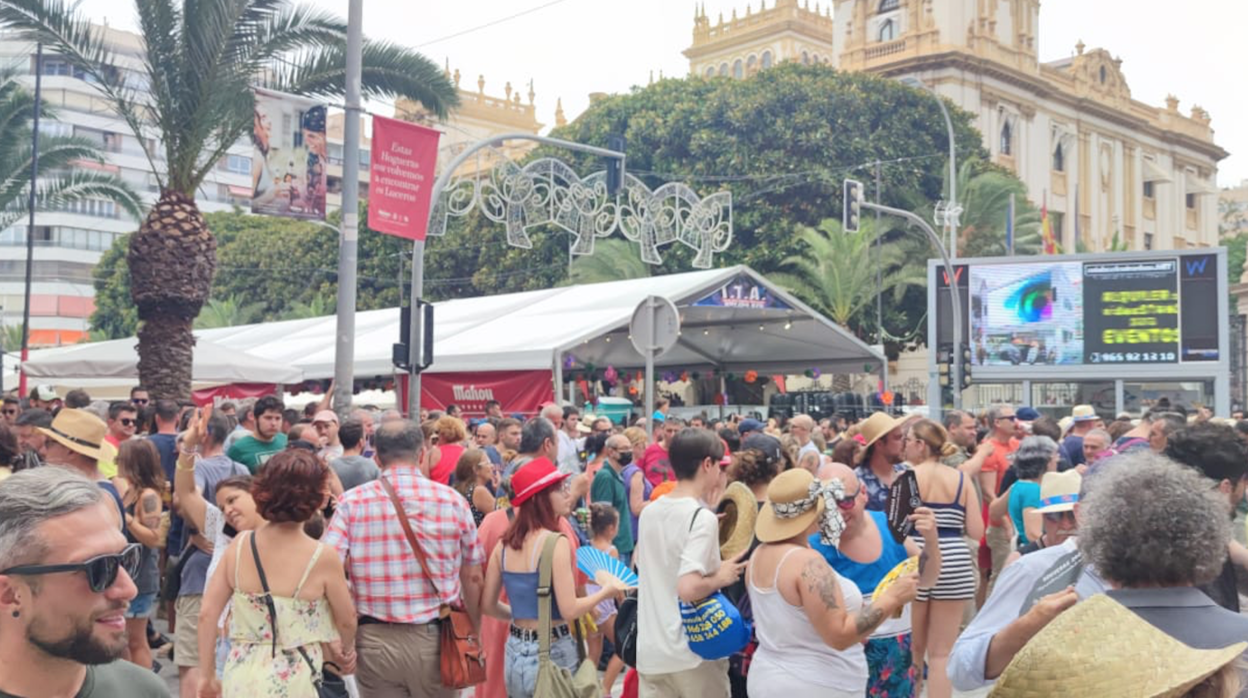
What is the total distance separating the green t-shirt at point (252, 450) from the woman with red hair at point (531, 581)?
146 inches

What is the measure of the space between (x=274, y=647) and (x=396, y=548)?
0.86 meters

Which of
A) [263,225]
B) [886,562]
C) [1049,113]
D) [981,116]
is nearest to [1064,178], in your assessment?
[1049,113]

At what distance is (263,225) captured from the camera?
221 feet

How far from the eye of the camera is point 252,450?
9031mm

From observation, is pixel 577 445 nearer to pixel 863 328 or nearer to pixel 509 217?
pixel 509 217

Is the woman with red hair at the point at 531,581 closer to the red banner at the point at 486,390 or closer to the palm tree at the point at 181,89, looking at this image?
the palm tree at the point at 181,89

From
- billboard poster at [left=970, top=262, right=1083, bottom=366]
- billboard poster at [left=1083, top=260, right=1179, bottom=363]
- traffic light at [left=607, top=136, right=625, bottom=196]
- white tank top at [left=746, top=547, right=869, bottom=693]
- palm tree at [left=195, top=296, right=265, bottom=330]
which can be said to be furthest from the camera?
palm tree at [left=195, top=296, right=265, bottom=330]

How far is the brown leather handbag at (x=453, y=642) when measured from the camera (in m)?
5.54

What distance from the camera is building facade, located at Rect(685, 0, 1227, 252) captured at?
59.0 metres

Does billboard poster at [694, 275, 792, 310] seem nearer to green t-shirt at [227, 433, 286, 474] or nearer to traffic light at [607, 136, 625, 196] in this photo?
traffic light at [607, 136, 625, 196]

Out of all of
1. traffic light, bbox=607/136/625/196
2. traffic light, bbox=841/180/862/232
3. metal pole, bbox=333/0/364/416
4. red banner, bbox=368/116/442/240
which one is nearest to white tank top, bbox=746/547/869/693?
metal pole, bbox=333/0/364/416

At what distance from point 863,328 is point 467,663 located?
3580cm

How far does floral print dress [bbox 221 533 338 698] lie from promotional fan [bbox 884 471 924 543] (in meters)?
2.35

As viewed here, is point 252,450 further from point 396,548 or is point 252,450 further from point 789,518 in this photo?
point 789,518
